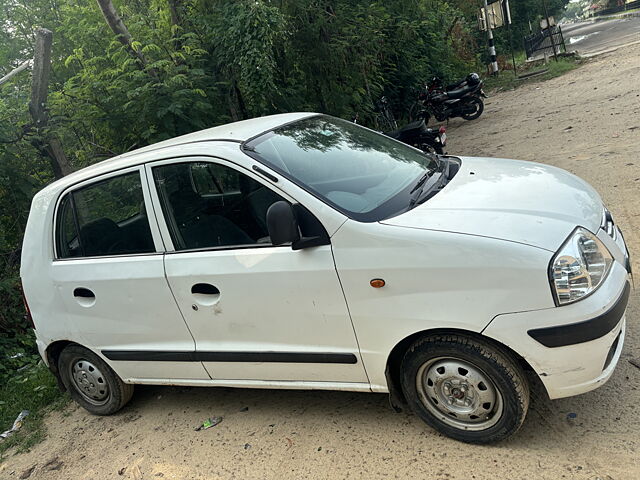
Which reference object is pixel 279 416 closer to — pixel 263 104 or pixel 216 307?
pixel 216 307

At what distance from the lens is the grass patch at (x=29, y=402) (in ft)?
13.9

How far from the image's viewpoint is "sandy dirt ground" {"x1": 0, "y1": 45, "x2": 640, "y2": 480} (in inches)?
106

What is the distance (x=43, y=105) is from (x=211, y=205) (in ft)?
14.5

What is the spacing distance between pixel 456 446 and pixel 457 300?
87cm

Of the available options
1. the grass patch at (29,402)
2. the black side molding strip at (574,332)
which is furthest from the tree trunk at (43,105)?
the black side molding strip at (574,332)

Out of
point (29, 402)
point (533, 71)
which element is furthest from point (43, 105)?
point (533, 71)

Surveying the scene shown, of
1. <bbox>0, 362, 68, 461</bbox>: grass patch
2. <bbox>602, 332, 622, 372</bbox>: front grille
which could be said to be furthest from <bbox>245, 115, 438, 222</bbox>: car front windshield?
<bbox>0, 362, 68, 461</bbox>: grass patch

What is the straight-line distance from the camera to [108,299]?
141 inches

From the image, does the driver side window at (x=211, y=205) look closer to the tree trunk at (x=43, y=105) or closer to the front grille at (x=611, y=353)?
the front grille at (x=611, y=353)

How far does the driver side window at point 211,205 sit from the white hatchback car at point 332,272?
0.03ft

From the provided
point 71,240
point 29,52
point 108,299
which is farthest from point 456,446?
point 29,52

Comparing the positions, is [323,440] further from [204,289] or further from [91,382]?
[91,382]

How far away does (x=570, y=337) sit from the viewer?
2.45 m

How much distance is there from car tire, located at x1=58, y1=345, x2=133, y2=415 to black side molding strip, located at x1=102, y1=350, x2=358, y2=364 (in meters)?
0.26
